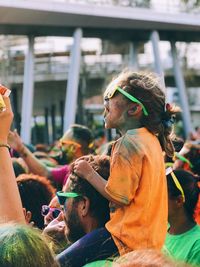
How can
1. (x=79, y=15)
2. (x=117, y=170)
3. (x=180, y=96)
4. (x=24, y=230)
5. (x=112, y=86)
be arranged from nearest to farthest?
(x=24, y=230) < (x=117, y=170) < (x=112, y=86) < (x=79, y=15) < (x=180, y=96)

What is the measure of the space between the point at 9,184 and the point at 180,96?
2701 centimetres

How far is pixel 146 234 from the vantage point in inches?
124

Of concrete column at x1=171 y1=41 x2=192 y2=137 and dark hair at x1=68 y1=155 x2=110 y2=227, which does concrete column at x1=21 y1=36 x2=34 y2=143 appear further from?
dark hair at x1=68 y1=155 x2=110 y2=227

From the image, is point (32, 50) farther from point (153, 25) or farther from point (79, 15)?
point (153, 25)

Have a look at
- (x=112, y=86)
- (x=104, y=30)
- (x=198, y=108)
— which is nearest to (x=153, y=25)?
(x=104, y=30)

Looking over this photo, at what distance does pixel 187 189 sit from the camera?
14.5 ft

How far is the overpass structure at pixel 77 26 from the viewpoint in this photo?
23.7 metres

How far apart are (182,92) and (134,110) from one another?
2615 cm

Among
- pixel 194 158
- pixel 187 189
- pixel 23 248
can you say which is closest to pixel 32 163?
pixel 194 158

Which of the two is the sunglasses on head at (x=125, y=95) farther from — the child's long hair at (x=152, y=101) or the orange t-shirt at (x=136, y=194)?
the orange t-shirt at (x=136, y=194)

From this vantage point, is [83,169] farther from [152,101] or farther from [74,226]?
[152,101]

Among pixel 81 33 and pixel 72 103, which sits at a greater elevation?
pixel 81 33

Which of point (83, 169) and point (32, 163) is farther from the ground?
point (83, 169)

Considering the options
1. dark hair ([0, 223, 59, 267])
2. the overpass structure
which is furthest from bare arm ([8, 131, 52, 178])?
the overpass structure
